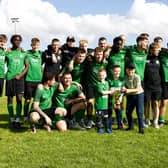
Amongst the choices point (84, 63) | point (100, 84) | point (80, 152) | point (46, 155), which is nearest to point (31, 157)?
point (46, 155)

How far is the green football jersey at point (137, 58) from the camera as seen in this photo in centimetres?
969

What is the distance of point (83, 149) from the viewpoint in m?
7.37

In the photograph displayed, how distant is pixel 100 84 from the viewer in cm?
922

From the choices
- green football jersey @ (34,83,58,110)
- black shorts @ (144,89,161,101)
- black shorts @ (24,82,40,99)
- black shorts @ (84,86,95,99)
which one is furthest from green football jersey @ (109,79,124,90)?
black shorts @ (24,82,40,99)

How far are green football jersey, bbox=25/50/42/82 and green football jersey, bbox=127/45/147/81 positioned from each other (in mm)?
2451

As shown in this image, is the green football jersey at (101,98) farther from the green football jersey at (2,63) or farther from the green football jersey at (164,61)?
the green football jersey at (2,63)

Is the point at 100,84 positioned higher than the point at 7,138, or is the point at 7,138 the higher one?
the point at 100,84

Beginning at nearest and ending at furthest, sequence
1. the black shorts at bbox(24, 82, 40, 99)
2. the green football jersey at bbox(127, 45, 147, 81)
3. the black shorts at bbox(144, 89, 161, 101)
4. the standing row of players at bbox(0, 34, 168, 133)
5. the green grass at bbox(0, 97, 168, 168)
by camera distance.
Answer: the green grass at bbox(0, 97, 168, 168) < the standing row of players at bbox(0, 34, 168, 133) < the green football jersey at bbox(127, 45, 147, 81) < the black shorts at bbox(144, 89, 161, 101) < the black shorts at bbox(24, 82, 40, 99)

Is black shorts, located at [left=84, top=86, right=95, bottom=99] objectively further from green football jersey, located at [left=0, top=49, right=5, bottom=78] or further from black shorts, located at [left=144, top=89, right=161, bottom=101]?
green football jersey, located at [left=0, top=49, right=5, bottom=78]

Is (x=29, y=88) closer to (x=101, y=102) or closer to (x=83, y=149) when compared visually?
(x=101, y=102)

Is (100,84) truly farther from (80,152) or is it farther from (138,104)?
(80,152)

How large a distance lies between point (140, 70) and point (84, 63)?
4.88 feet

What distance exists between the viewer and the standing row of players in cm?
924

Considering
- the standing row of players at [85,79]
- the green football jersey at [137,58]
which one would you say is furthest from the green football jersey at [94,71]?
the green football jersey at [137,58]
